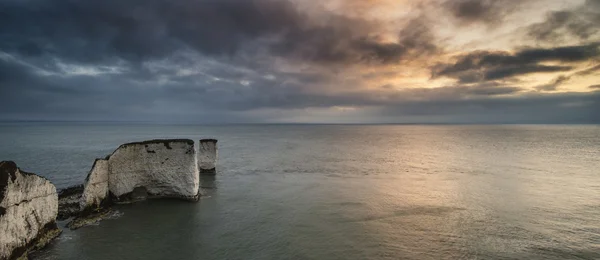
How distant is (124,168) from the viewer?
18.8 m

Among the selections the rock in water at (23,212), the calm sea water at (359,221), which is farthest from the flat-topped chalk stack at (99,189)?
the calm sea water at (359,221)

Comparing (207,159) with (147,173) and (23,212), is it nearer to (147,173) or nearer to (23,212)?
(147,173)

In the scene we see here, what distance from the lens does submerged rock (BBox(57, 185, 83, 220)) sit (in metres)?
17.0

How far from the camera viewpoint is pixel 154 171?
19.8 meters

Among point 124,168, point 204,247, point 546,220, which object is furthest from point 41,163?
point 546,220

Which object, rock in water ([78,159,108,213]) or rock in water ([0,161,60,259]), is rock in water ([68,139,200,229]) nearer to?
rock in water ([78,159,108,213])

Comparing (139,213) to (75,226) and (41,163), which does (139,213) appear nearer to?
(75,226)

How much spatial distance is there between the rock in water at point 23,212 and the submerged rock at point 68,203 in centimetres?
344

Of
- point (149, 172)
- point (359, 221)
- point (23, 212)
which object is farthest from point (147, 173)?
point (359, 221)

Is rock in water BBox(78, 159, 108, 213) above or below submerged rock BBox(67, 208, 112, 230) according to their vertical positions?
above

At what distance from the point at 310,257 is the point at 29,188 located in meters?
12.2

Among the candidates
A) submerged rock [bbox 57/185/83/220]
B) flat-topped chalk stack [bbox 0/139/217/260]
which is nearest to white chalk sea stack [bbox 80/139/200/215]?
flat-topped chalk stack [bbox 0/139/217/260]

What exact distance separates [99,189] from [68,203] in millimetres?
3335

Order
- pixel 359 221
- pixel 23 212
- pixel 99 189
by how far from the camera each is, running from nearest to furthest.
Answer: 1. pixel 23 212
2. pixel 359 221
3. pixel 99 189
